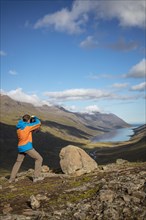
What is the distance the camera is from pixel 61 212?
10.8 m

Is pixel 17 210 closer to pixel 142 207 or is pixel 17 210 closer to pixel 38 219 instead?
pixel 38 219

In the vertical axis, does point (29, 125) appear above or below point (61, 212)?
above

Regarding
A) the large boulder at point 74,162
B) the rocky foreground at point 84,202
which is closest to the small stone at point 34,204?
the rocky foreground at point 84,202

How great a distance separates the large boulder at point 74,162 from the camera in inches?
917

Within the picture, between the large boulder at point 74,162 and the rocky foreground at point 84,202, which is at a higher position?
the large boulder at point 74,162

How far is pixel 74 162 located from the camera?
24.1 meters

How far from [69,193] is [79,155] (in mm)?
12025

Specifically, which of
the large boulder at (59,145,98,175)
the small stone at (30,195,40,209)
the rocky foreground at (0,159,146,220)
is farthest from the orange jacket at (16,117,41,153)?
the small stone at (30,195,40,209)

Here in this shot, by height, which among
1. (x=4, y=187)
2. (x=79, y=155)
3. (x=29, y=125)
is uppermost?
(x=29, y=125)

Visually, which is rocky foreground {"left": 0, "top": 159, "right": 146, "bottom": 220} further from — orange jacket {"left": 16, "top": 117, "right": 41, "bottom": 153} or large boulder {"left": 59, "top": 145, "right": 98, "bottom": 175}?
large boulder {"left": 59, "top": 145, "right": 98, "bottom": 175}

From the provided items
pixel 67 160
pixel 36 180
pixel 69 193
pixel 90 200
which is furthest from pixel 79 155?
pixel 90 200

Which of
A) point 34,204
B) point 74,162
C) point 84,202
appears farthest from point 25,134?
point 74,162

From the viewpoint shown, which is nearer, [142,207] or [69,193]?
[142,207]

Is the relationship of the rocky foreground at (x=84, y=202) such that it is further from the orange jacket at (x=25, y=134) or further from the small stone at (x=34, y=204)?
the orange jacket at (x=25, y=134)
